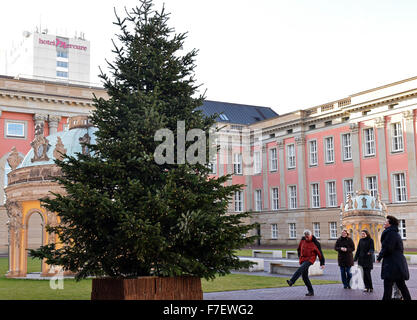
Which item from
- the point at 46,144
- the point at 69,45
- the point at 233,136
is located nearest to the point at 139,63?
the point at 46,144

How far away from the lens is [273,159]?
202 ft

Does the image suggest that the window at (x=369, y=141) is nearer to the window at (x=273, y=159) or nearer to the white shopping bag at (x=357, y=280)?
the window at (x=273, y=159)

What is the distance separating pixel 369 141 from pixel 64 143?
34.3 meters

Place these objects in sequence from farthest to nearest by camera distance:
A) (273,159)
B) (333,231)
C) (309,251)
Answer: (273,159) → (333,231) → (309,251)

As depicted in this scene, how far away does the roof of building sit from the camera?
70562mm

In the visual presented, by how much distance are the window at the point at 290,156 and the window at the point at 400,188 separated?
1393 cm

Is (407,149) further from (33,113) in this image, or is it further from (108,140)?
(108,140)

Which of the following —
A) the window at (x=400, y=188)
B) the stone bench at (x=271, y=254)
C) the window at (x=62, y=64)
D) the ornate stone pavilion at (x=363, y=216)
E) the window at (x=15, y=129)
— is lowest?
the stone bench at (x=271, y=254)

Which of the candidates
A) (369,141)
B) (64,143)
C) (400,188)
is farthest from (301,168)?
(64,143)

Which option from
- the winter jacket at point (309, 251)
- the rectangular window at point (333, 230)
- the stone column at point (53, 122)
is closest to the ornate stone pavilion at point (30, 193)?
the winter jacket at point (309, 251)

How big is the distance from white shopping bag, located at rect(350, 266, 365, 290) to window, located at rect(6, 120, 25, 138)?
4110 cm

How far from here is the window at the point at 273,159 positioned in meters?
61.3

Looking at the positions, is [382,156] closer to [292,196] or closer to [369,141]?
[369,141]

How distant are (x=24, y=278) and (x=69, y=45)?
4261 inches
